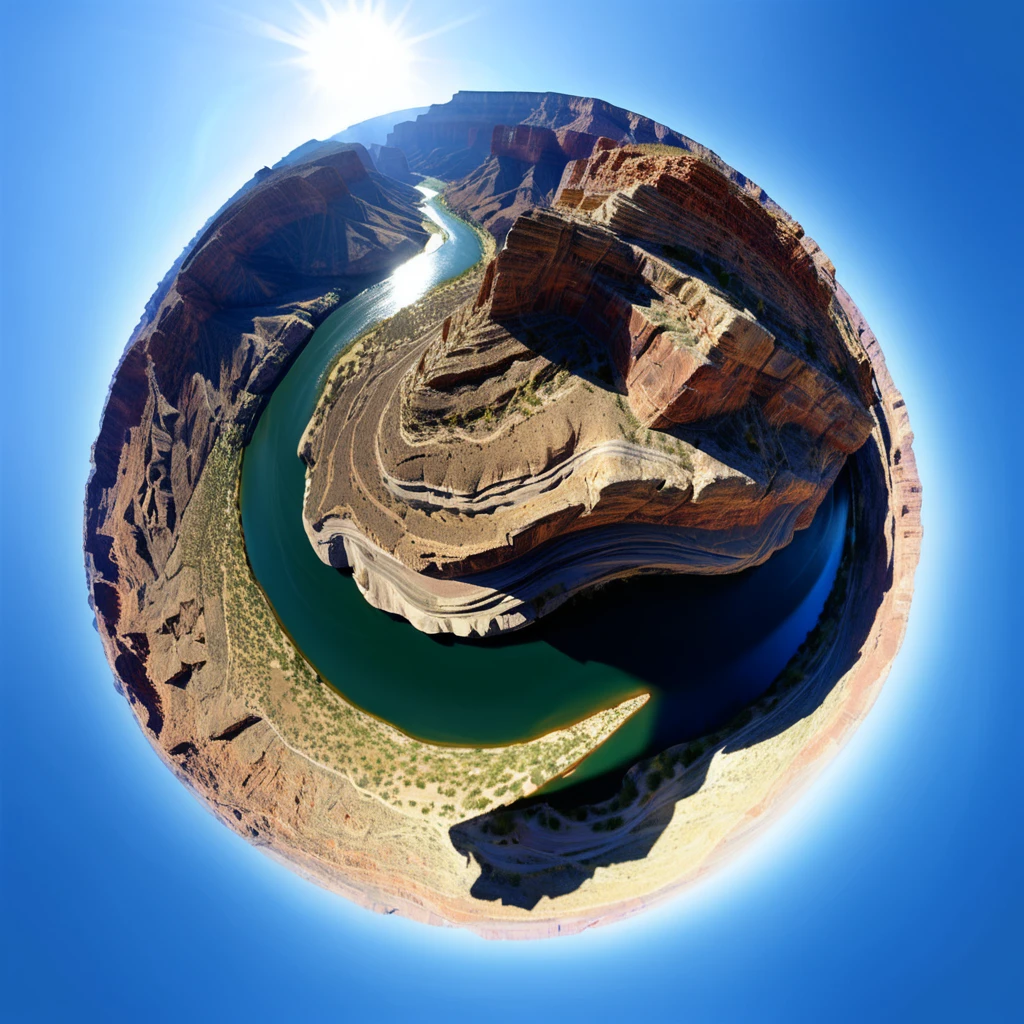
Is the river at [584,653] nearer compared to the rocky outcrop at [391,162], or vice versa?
the river at [584,653]

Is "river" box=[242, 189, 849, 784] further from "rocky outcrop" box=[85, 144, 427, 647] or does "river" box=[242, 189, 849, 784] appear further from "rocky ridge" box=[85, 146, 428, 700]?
"rocky outcrop" box=[85, 144, 427, 647]

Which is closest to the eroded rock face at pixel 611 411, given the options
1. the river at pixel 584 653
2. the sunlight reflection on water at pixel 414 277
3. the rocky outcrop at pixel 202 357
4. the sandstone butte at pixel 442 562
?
the sandstone butte at pixel 442 562

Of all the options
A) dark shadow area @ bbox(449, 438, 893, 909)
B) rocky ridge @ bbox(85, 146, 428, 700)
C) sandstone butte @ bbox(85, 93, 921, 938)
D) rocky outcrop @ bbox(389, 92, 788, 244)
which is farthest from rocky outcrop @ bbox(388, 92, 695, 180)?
dark shadow area @ bbox(449, 438, 893, 909)

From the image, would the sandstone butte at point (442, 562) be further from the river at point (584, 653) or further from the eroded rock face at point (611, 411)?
the river at point (584, 653)

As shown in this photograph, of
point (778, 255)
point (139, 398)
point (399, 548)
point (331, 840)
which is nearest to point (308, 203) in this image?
point (139, 398)

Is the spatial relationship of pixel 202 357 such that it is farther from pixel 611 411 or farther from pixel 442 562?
pixel 611 411

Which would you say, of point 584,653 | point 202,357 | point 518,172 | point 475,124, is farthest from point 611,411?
point 475,124
